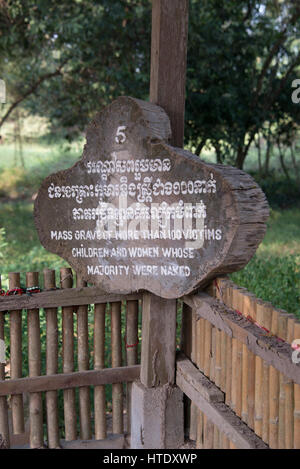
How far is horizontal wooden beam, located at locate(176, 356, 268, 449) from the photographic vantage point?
284cm

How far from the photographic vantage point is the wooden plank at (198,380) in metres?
3.23

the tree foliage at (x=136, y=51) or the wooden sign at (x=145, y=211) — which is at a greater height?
the tree foliage at (x=136, y=51)

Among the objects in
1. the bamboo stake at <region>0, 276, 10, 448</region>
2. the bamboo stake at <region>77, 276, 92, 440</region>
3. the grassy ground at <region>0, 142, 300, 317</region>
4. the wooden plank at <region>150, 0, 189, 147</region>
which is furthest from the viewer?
the grassy ground at <region>0, 142, 300, 317</region>

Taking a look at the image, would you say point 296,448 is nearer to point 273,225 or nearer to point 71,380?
point 71,380

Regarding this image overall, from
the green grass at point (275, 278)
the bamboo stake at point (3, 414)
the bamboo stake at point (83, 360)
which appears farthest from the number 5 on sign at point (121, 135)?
the green grass at point (275, 278)

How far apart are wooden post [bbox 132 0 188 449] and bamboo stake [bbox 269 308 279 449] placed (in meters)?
1.13

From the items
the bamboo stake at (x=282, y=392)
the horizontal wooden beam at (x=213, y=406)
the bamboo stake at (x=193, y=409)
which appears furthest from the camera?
the bamboo stake at (x=193, y=409)

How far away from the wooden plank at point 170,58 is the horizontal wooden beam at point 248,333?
3.51ft

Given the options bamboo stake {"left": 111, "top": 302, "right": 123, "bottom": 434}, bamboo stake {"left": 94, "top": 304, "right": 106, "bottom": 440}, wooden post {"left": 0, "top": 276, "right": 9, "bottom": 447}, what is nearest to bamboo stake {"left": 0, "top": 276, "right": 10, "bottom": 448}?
wooden post {"left": 0, "top": 276, "right": 9, "bottom": 447}

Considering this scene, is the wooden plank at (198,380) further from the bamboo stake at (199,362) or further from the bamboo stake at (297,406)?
the bamboo stake at (297,406)

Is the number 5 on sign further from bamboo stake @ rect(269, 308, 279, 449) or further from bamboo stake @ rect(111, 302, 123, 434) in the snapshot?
bamboo stake @ rect(269, 308, 279, 449)

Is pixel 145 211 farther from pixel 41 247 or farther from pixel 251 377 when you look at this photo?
pixel 41 247

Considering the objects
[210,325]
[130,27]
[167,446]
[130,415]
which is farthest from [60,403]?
[130,27]

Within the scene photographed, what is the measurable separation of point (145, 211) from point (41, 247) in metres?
7.20
